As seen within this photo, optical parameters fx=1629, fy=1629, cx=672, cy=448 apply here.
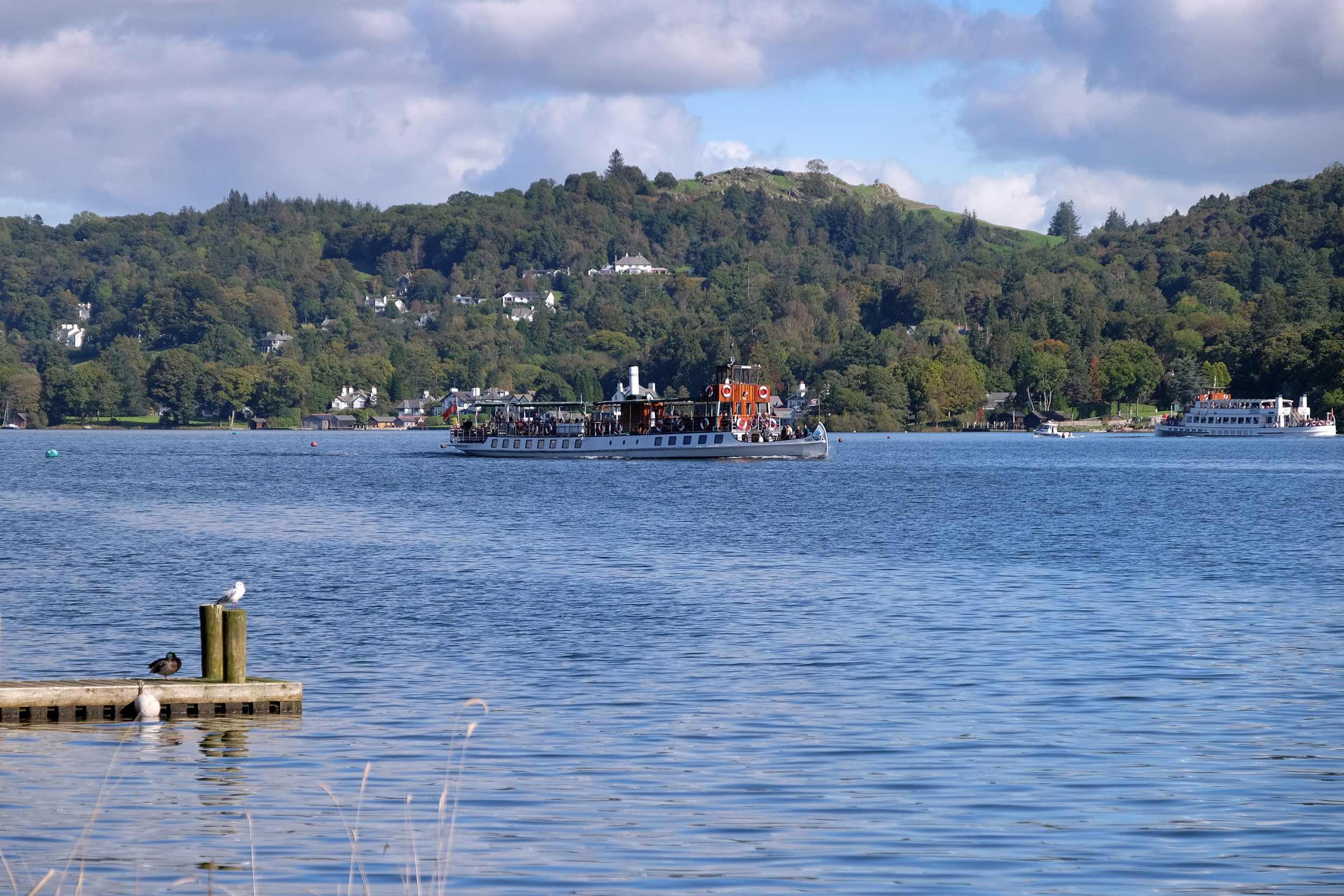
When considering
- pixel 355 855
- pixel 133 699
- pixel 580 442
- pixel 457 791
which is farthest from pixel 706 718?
pixel 580 442

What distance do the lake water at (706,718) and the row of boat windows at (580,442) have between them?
7367 cm

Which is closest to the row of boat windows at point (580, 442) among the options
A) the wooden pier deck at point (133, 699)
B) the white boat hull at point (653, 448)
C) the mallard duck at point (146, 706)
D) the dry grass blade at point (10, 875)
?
the white boat hull at point (653, 448)

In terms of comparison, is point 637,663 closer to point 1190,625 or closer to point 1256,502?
point 1190,625

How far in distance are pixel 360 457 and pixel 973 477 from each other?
6913 centimetres

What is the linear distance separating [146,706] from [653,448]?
389 feet

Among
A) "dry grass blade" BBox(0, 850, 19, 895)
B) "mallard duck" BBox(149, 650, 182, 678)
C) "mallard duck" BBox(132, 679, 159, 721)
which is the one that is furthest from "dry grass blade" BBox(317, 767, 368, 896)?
"mallard duck" BBox(149, 650, 182, 678)

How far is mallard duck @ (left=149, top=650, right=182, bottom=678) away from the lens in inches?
1027

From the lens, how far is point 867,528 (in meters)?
67.9

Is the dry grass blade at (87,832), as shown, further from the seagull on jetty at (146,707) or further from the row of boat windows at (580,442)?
the row of boat windows at (580,442)

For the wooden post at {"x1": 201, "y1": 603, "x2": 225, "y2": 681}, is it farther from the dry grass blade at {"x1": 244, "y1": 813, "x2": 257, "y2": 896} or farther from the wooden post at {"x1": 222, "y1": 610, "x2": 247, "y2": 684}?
the dry grass blade at {"x1": 244, "y1": 813, "x2": 257, "y2": 896}

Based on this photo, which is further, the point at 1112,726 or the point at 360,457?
the point at 360,457

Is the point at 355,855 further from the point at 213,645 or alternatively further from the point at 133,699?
the point at 213,645

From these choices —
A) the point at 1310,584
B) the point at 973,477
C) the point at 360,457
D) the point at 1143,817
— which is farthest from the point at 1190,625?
the point at 360,457

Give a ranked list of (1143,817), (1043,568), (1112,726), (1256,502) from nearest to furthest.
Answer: (1143,817) < (1112,726) < (1043,568) < (1256,502)
